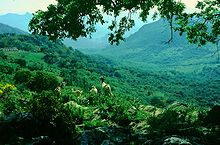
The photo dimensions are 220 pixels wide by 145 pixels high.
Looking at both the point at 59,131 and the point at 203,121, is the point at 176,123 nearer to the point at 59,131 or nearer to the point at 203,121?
the point at 203,121

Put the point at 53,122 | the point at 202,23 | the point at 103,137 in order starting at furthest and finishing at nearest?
the point at 202,23
the point at 53,122
the point at 103,137

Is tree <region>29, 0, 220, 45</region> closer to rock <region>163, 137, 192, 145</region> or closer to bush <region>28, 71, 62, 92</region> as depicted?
rock <region>163, 137, 192, 145</region>

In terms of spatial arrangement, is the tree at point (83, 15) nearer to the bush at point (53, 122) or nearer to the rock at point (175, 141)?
the bush at point (53, 122)

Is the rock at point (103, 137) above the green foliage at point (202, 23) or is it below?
below

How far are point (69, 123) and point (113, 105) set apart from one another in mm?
7231

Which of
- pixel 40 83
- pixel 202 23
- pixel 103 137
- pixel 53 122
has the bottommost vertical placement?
pixel 40 83

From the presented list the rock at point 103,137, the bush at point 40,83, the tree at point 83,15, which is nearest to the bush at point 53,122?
the rock at point 103,137

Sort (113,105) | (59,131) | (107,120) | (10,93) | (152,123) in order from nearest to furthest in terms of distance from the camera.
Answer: (59,131) → (152,123) → (107,120) → (113,105) → (10,93)

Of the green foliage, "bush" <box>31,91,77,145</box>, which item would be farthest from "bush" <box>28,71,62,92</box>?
"bush" <box>31,91,77,145</box>

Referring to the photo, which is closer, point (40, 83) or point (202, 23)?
point (202, 23)

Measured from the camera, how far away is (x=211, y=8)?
25719mm

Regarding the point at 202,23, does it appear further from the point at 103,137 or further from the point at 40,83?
the point at 40,83

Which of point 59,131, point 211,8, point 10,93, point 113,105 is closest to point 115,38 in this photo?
point 113,105

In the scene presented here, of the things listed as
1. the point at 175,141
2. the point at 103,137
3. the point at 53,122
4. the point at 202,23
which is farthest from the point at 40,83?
the point at 175,141
